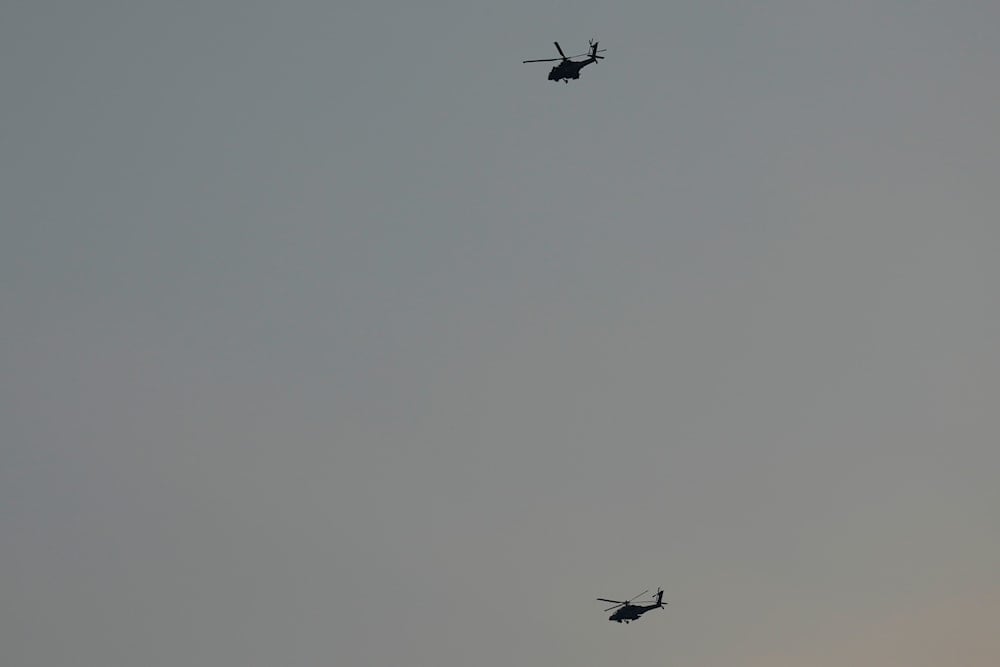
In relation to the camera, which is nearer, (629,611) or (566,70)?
(566,70)

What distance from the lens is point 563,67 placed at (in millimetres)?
164625

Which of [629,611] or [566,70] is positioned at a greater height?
[566,70]

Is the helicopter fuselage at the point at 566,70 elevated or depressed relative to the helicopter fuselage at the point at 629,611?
elevated

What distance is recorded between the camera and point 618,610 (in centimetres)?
18025

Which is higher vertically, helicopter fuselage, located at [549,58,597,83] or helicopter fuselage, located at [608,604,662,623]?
helicopter fuselage, located at [549,58,597,83]

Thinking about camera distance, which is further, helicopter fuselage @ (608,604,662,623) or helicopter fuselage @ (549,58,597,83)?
helicopter fuselage @ (608,604,662,623)

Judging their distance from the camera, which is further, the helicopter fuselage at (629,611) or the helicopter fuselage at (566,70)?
the helicopter fuselage at (629,611)

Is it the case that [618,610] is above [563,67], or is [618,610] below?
below

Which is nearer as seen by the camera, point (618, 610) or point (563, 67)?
point (563, 67)

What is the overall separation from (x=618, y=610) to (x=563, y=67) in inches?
2423
